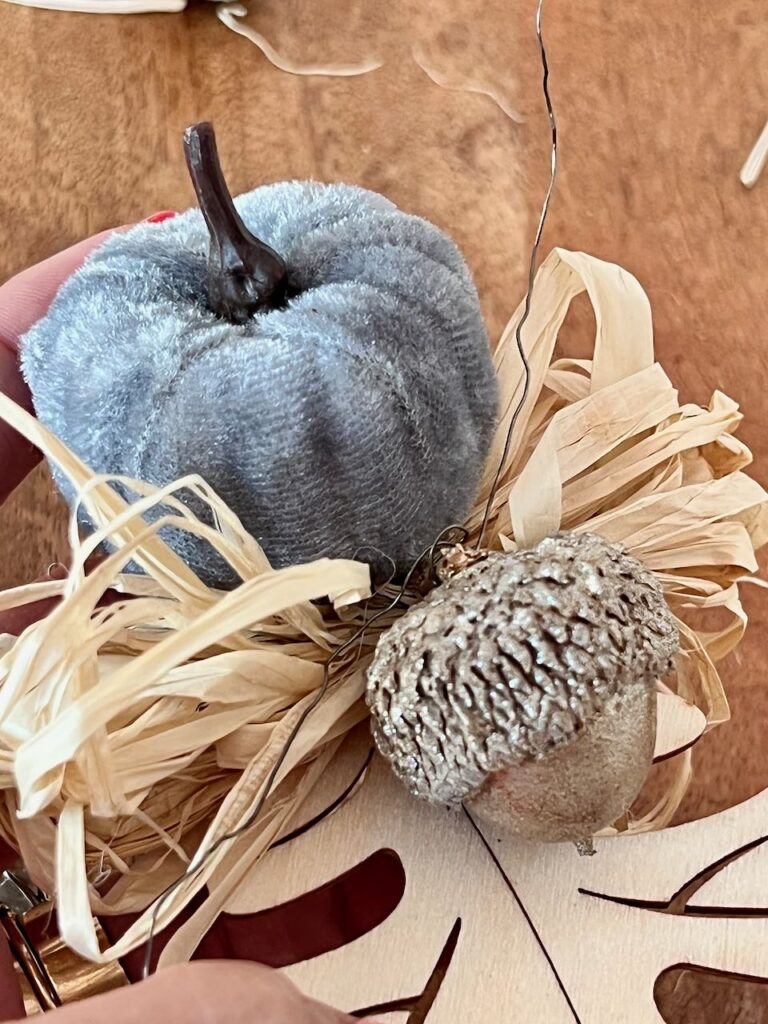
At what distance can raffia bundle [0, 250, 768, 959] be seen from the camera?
253 millimetres

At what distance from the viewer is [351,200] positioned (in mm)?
315

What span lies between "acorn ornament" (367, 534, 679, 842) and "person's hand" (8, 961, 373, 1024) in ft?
0.24

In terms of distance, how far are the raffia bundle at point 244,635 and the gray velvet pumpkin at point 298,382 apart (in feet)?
0.05

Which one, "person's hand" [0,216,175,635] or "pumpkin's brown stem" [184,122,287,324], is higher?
"pumpkin's brown stem" [184,122,287,324]

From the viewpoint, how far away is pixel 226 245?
0.93 feet

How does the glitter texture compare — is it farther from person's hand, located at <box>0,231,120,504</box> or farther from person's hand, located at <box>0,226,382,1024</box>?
person's hand, located at <box>0,231,120,504</box>

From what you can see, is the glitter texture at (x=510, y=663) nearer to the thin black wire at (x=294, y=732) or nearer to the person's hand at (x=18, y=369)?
the thin black wire at (x=294, y=732)

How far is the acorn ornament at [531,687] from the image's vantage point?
0.26 m

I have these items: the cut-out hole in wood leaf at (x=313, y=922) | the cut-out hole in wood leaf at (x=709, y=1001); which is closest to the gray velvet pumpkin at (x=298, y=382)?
the cut-out hole in wood leaf at (x=313, y=922)

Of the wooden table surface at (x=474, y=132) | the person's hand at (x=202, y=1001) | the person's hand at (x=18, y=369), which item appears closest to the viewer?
the person's hand at (x=202, y=1001)

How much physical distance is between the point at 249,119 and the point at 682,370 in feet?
0.94

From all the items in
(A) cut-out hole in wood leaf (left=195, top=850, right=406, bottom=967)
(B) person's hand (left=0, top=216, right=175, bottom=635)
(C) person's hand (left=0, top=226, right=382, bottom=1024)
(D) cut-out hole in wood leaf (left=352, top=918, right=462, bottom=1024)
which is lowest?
(D) cut-out hole in wood leaf (left=352, top=918, right=462, bottom=1024)

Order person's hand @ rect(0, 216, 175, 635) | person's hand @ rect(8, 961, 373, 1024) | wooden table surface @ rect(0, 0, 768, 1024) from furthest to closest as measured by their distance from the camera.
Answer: wooden table surface @ rect(0, 0, 768, 1024) → person's hand @ rect(0, 216, 175, 635) → person's hand @ rect(8, 961, 373, 1024)

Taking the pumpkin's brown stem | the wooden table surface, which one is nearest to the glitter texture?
the pumpkin's brown stem
